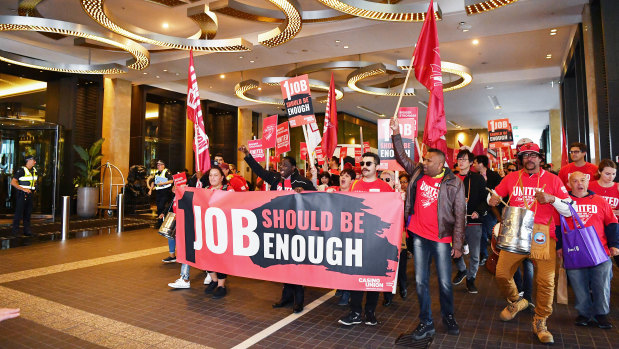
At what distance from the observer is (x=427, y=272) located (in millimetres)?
4027

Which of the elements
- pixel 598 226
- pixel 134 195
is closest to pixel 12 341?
pixel 598 226

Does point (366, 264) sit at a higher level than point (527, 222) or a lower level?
lower

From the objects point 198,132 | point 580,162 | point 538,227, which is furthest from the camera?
point 580,162

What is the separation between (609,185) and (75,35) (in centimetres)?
1146

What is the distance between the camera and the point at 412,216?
4.17 metres

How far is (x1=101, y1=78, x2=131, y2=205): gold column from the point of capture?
56.0 ft

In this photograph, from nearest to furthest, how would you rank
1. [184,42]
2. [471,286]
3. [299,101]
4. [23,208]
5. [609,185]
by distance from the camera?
[609,185]
[471,286]
[299,101]
[23,208]
[184,42]

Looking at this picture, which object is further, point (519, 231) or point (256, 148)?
point (256, 148)

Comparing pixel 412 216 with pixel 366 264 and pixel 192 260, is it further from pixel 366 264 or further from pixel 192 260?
pixel 192 260

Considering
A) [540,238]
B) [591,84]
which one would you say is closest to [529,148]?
[540,238]

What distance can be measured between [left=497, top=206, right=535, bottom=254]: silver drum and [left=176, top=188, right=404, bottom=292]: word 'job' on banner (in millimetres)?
1039

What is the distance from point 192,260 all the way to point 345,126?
22.0 m

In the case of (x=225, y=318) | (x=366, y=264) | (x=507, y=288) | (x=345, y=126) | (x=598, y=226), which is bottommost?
(x=225, y=318)

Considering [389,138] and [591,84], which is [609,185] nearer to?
[389,138]
